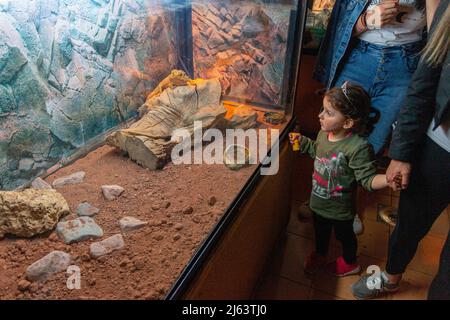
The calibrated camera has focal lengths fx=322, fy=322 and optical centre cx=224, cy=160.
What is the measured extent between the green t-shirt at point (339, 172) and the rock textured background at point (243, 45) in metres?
0.64

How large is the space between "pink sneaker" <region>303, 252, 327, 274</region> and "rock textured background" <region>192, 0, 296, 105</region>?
39.5 inches

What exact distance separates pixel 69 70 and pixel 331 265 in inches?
72.3

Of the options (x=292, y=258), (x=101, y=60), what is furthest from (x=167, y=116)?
(x=292, y=258)

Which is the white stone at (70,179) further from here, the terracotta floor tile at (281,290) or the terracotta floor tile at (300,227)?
the terracotta floor tile at (300,227)

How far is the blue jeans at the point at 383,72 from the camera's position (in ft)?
5.41

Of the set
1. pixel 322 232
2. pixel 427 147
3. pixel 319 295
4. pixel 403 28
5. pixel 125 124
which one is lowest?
pixel 319 295

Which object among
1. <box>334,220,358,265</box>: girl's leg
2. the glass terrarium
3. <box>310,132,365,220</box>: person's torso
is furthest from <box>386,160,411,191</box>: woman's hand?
the glass terrarium

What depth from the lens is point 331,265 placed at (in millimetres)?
1963

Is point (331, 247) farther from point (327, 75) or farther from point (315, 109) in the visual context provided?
point (315, 109)

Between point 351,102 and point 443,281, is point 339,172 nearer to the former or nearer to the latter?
point 351,102

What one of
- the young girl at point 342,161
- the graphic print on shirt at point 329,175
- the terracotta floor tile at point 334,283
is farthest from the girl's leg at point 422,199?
the terracotta floor tile at point 334,283

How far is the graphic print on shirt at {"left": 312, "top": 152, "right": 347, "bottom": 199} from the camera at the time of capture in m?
1.52
